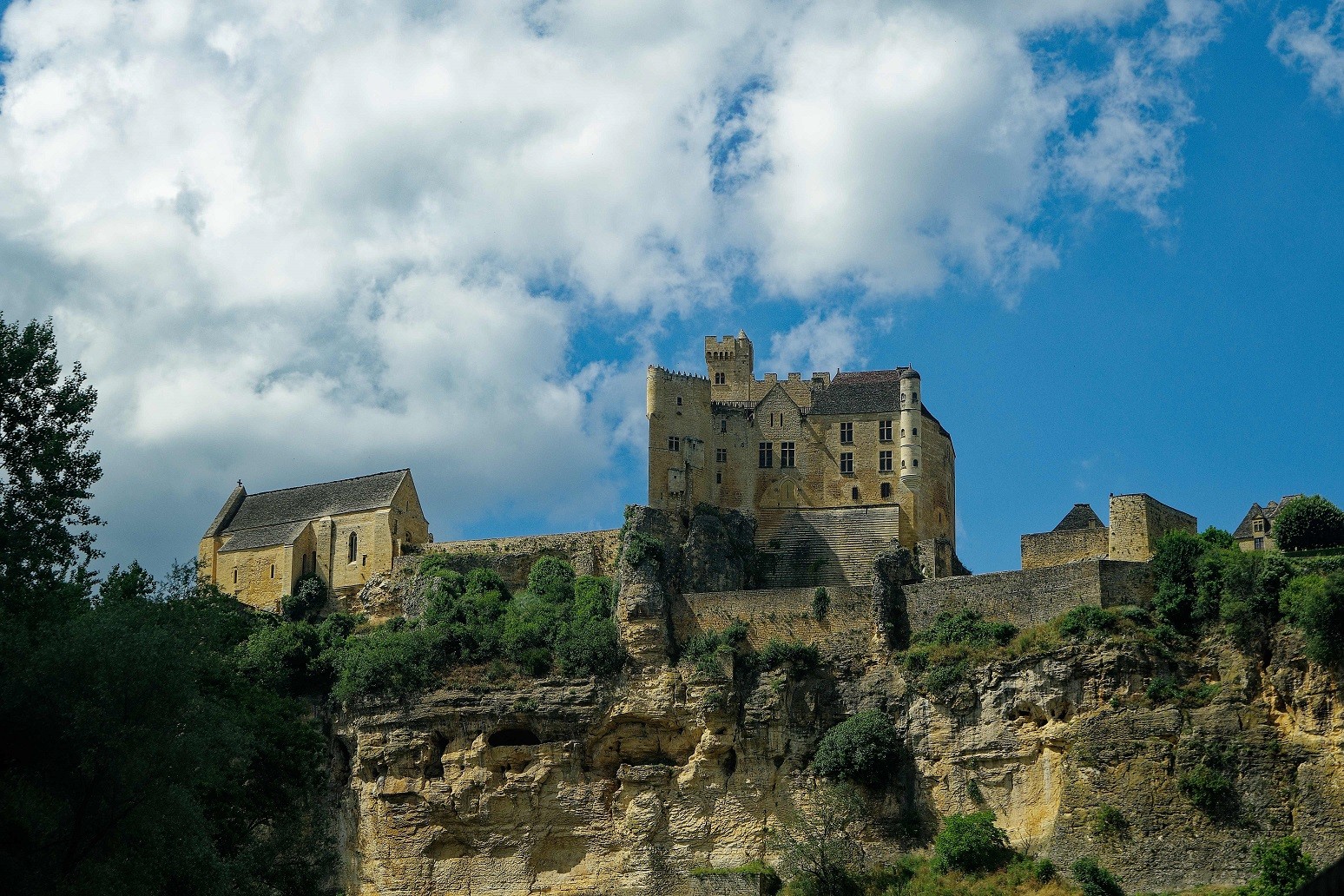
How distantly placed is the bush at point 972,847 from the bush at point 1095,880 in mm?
2833

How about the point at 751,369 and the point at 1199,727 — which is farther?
the point at 751,369

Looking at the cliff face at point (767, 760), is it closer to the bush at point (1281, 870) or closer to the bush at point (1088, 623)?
the bush at point (1088, 623)

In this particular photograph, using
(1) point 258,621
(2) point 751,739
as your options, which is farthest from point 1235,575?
(1) point 258,621

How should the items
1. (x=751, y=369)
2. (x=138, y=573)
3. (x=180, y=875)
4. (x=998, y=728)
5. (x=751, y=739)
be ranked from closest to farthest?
(x=180, y=875), (x=138, y=573), (x=998, y=728), (x=751, y=739), (x=751, y=369)

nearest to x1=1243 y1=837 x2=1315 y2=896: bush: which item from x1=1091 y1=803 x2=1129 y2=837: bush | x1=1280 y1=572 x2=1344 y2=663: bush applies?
x1=1091 y1=803 x2=1129 y2=837: bush

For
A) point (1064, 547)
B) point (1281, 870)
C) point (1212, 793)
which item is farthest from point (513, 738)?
point (1281, 870)

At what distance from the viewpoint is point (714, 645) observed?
60.8 metres

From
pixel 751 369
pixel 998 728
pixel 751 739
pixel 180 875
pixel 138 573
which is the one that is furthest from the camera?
pixel 751 369

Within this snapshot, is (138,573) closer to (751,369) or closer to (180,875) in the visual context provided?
(180,875)

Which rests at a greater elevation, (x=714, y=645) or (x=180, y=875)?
(x=714, y=645)

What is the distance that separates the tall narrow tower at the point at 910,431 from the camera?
71562 mm

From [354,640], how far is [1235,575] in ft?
108

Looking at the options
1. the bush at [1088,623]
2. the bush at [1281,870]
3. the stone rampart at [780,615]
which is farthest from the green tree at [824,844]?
the bush at [1281,870]

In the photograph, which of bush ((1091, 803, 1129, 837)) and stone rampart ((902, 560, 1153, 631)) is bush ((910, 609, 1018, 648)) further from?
bush ((1091, 803, 1129, 837))
